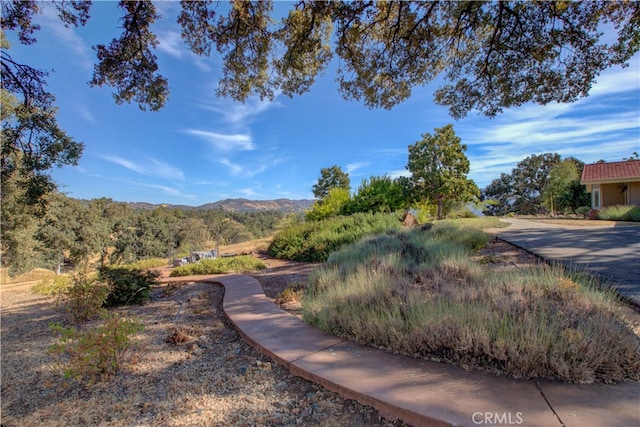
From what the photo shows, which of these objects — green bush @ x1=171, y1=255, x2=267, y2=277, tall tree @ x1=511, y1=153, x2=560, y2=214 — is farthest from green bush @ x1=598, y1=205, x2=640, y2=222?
tall tree @ x1=511, y1=153, x2=560, y2=214

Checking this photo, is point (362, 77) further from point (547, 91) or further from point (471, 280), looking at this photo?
point (471, 280)

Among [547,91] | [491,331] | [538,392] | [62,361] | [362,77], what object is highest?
[362,77]

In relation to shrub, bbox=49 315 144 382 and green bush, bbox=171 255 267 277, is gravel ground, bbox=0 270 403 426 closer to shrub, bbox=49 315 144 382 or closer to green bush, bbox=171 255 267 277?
shrub, bbox=49 315 144 382

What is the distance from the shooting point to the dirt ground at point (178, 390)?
5.65 feet

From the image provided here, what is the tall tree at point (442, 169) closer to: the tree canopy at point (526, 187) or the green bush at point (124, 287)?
the tree canopy at point (526, 187)

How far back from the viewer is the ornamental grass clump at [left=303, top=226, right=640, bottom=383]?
5.92 feet

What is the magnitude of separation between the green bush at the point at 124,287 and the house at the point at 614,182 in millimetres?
23743

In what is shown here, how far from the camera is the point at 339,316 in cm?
274

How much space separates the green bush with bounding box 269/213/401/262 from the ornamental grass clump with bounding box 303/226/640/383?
173 inches

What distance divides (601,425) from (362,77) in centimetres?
665

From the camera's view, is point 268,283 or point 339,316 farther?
point 268,283

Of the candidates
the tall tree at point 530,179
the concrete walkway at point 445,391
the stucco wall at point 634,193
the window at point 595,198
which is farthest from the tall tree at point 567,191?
the concrete walkway at point 445,391

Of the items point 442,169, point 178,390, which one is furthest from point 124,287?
point 442,169

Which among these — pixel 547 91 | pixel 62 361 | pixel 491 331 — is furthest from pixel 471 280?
pixel 547 91
